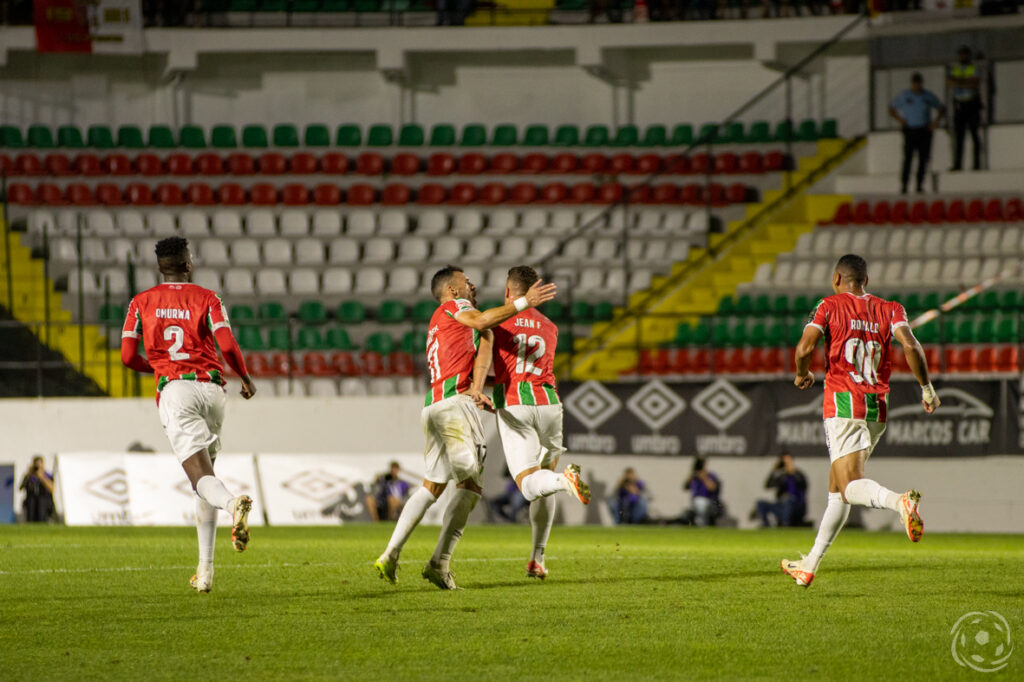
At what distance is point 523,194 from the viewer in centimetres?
2648

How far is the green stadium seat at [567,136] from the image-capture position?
28.0 meters

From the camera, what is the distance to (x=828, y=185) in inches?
1037

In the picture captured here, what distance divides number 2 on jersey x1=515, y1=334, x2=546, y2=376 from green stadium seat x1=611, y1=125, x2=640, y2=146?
1867 cm

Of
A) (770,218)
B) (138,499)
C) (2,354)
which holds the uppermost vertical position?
(770,218)

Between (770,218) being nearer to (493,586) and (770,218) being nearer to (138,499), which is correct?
(138,499)

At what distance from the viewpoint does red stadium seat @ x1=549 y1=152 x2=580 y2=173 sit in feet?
89.0

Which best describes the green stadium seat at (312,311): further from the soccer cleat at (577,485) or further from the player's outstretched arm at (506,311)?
the soccer cleat at (577,485)

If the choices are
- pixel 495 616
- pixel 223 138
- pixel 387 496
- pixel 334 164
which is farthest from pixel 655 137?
pixel 495 616

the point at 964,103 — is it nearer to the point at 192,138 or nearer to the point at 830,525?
the point at 192,138

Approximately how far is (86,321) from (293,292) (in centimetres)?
350

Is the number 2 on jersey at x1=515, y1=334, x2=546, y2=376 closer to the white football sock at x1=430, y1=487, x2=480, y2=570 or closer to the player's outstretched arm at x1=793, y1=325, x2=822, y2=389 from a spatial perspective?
the white football sock at x1=430, y1=487, x2=480, y2=570

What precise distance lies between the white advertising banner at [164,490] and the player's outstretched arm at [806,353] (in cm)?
1128

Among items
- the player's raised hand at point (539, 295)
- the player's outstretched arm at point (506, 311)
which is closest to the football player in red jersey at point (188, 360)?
the player's outstretched arm at point (506, 311)

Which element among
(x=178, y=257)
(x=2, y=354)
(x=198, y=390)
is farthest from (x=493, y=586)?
(x=2, y=354)
